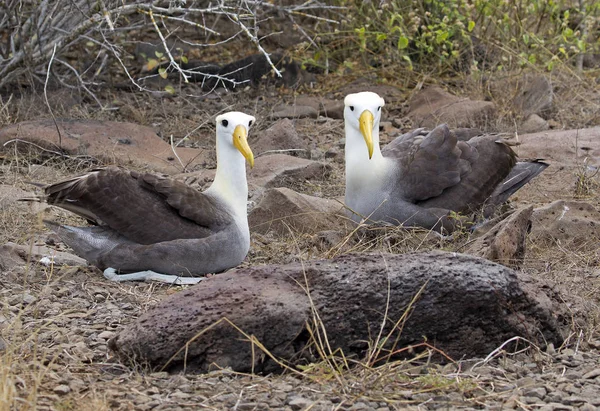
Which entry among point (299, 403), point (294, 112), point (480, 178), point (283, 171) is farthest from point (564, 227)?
point (294, 112)

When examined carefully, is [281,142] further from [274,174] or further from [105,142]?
[105,142]

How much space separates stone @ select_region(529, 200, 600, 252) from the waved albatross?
0.36 m

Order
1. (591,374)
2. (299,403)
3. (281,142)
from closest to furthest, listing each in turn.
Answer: (299,403) → (591,374) → (281,142)

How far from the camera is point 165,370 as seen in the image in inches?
125

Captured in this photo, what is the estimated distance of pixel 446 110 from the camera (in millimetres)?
7496

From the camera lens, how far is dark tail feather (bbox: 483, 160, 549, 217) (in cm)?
542

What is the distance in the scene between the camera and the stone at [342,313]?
3166 millimetres

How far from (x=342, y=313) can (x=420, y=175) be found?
2.10 m

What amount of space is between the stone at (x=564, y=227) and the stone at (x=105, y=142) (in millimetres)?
2421

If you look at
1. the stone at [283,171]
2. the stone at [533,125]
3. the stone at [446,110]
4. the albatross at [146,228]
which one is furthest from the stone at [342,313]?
the stone at [533,125]

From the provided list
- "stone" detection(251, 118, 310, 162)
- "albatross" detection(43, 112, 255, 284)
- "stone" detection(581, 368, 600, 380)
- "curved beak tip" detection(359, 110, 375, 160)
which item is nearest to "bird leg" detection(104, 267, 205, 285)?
"albatross" detection(43, 112, 255, 284)

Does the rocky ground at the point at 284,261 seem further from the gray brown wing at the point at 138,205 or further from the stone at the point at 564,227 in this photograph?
the gray brown wing at the point at 138,205

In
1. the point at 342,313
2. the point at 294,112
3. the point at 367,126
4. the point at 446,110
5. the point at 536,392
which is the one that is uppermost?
the point at 367,126

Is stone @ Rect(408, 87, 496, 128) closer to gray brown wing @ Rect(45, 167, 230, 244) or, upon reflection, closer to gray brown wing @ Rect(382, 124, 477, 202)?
gray brown wing @ Rect(382, 124, 477, 202)
